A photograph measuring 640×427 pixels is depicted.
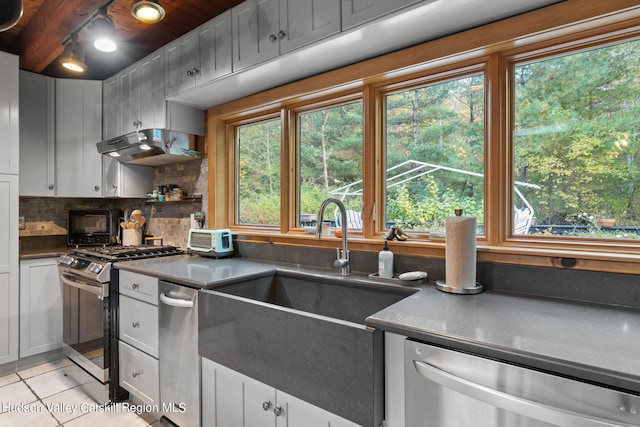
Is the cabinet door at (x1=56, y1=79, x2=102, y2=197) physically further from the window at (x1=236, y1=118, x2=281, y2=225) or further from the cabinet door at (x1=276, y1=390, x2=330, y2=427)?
the cabinet door at (x1=276, y1=390, x2=330, y2=427)

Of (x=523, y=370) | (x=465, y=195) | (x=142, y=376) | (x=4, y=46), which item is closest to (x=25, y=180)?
(x=4, y=46)

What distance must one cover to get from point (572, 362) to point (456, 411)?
341 mm

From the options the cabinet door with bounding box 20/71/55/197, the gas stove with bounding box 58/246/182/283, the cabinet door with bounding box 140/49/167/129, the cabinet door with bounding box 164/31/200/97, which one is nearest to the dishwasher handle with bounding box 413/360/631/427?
the gas stove with bounding box 58/246/182/283

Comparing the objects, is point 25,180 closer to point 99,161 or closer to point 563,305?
point 99,161

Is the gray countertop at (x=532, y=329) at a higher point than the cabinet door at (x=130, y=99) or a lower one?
lower

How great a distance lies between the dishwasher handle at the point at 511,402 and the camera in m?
0.80

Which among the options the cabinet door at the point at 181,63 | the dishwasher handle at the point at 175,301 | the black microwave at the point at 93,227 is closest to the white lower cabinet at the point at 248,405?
the dishwasher handle at the point at 175,301

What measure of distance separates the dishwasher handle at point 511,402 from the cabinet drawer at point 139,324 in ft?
5.24

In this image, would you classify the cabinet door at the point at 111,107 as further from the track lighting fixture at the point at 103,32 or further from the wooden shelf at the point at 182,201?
the track lighting fixture at the point at 103,32

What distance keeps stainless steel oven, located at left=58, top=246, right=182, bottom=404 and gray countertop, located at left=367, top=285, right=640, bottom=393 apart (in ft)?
6.49

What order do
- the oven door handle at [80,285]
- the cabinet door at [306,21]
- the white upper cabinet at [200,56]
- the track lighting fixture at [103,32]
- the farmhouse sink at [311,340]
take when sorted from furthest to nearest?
1. the oven door handle at [80,285]
2. the white upper cabinet at [200,56]
3. the track lighting fixture at [103,32]
4. the cabinet door at [306,21]
5. the farmhouse sink at [311,340]

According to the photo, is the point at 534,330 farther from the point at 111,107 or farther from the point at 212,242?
the point at 111,107

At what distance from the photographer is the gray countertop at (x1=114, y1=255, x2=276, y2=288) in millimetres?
1782

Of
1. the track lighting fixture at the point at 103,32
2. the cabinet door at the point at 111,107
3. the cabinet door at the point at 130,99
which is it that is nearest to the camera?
the track lighting fixture at the point at 103,32
